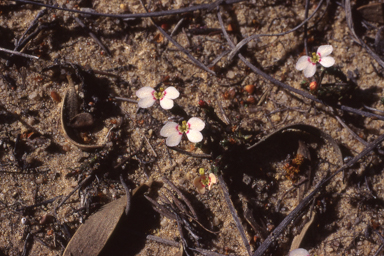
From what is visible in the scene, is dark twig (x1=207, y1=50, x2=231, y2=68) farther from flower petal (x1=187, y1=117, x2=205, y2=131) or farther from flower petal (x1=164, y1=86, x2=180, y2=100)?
flower petal (x1=187, y1=117, x2=205, y2=131)

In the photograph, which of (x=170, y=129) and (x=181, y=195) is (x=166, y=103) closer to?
(x=170, y=129)

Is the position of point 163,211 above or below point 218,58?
below

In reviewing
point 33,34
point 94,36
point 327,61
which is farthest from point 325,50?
point 33,34

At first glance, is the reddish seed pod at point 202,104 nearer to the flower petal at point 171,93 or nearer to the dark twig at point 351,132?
the flower petal at point 171,93

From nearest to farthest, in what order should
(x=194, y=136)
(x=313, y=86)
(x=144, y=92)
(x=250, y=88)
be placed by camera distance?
(x=194, y=136), (x=144, y=92), (x=313, y=86), (x=250, y=88)

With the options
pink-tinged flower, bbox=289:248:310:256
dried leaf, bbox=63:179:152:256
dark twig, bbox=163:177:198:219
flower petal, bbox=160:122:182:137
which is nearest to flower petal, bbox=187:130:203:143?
flower petal, bbox=160:122:182:137

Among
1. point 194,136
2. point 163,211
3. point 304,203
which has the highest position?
point 194,136
